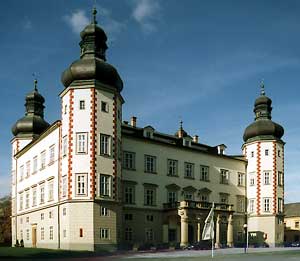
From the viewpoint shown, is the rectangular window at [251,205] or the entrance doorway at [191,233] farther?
the rectangular window at [251,205]

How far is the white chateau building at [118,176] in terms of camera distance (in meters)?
43.2

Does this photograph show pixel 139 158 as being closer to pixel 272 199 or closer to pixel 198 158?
pixel 198 158

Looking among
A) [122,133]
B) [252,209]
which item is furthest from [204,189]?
[122,133]

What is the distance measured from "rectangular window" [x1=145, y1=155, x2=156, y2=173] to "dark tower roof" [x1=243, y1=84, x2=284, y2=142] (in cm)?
1672

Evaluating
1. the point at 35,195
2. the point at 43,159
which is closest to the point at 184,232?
the point at 43,159

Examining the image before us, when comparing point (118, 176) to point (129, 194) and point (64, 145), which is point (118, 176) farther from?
point (129, 194)

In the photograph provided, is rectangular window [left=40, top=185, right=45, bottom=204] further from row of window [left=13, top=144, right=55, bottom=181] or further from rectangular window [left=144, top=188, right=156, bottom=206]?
rectangular window [left=144, top=188, right=156, bottom=206]

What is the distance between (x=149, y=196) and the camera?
53750 millimetres

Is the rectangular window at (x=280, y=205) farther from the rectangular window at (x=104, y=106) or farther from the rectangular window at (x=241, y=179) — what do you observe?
the rectangular window at (x=104, y=106)

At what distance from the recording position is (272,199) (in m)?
63.2

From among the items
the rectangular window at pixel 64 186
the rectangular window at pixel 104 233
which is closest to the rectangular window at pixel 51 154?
the rectangular window at pixel 64 186

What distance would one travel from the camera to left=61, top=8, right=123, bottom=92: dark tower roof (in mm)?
43688

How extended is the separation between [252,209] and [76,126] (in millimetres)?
30167

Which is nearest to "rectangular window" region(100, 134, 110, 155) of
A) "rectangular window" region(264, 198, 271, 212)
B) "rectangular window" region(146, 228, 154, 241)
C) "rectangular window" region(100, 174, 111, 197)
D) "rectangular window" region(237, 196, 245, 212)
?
"rectangular window" region(100, 174, 111, 197)
